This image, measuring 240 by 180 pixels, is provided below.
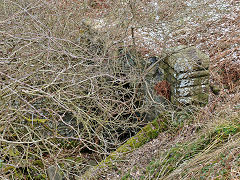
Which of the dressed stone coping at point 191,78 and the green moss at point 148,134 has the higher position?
the dressed stone coping at point 191,78

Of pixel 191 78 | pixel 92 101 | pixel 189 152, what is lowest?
pixel 92 101

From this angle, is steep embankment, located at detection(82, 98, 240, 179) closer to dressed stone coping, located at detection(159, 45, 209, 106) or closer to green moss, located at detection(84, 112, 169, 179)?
green moss, located at detection(84, 112, 169, 179)

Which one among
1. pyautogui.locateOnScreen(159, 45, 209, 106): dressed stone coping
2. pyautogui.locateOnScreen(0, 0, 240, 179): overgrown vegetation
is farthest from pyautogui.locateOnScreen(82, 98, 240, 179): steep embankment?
pyautogui.locateOnScreen(159, 45, 209, 106): dressed stone coping

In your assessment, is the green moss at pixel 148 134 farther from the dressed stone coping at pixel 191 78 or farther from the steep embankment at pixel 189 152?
the dressed stone coping at pixel 191 78

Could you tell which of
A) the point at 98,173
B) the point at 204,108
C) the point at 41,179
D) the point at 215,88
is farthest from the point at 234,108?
the point at 41,179

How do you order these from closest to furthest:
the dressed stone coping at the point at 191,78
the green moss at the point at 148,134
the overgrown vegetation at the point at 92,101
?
1. the overgrown vegetation at the point at 92,101
2. the dressed stone coping at the point at 191,78
3. the green moss at the point at 148,134

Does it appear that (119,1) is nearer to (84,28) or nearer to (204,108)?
(84,28)

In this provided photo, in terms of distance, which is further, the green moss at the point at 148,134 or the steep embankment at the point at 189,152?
the green moss at the point at 148,134

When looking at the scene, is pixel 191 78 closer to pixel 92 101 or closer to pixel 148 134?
pixel 148 134

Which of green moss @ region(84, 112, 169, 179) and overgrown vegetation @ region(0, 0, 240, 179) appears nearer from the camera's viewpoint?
overgrown vegetation @ region(0, 0, 240, 179)

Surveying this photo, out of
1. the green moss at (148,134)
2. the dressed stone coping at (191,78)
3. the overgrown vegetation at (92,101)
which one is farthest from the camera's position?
the green moss at (148,134)

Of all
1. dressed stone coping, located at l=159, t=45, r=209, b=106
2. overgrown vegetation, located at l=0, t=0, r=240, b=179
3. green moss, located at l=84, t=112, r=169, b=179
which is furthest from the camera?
green moss, located at l=84, t=112, r=169, b=179

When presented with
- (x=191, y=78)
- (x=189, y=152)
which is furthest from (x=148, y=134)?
(x=191, y=78)

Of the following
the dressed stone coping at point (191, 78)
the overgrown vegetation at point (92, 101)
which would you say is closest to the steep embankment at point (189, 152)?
the overgrown vegetation at point (92, 101)
